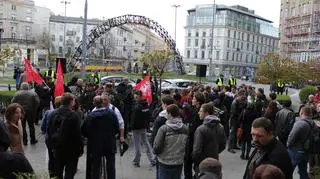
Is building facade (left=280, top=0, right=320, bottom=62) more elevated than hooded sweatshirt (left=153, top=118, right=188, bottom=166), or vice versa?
building facade (left=280, top=0, right=320, bottom=62)

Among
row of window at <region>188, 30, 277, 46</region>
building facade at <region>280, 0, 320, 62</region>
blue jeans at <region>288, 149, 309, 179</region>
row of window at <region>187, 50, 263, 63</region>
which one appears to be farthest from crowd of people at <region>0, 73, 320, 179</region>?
row of window at <region>188, 30, 277, 46</region>

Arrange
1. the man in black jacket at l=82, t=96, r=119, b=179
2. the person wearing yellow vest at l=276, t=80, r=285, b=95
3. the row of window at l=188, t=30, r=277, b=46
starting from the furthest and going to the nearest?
the row of window at l=188, t=30, r=277, b=46, the person wearing yellow vest at l=276, t=80, r=285, b=95, the man in black jacket at l=82, t=96, r=119, b=179

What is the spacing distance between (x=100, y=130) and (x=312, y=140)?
4181 mm

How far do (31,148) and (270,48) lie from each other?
147 metres

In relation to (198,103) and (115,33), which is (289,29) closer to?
(115,33)

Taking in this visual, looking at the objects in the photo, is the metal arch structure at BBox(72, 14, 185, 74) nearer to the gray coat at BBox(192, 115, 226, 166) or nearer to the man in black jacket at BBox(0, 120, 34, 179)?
the gray coat at BBox(192, 115, 226, 166)

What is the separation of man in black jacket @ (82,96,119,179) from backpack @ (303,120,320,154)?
12.3 ft

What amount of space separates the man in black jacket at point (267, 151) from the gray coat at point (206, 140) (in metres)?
2.26

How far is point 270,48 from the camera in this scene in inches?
6068

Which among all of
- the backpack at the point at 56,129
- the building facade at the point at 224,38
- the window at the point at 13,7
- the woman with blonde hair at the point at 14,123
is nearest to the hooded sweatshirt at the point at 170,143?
the backpack at the point at 56,129

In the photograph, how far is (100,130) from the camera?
29.3ft

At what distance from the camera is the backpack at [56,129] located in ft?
28.5

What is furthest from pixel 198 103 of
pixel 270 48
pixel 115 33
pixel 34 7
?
pixel 270 48

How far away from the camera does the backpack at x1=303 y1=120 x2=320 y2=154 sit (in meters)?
9.53
